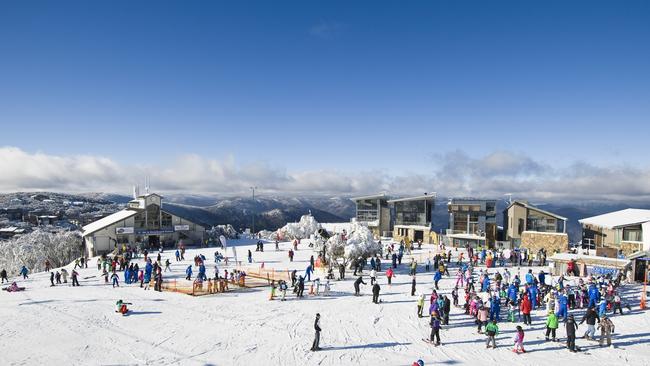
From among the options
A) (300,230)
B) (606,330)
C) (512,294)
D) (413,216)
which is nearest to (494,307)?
(512,294)

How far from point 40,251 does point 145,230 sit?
1313 cm

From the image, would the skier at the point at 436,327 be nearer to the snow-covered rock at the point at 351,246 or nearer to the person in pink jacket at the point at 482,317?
the person in pink jacket at the point at 482,317

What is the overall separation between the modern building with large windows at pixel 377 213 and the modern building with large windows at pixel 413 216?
261 centimetres

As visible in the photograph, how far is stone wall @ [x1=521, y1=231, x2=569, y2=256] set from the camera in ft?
125

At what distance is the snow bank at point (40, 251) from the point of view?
1795 inches

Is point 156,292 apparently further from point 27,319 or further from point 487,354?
point 487,354

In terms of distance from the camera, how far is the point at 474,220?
1799 inches

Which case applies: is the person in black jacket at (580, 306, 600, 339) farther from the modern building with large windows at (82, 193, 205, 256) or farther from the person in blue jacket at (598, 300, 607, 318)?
the modern building with large windows at (82, 193, 205, 256)

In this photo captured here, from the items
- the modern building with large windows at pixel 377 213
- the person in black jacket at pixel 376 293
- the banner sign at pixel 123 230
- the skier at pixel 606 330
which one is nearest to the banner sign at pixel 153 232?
the banner sign at pixel 123 230

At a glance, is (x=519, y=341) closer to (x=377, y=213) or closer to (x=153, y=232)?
(x=153, y=232)

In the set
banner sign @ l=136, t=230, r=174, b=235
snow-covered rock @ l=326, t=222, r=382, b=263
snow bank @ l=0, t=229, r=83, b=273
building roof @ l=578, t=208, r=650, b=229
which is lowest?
snow bank @ l=0, t=229, r=83, b=273

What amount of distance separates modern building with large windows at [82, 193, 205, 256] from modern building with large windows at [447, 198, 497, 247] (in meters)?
29.1

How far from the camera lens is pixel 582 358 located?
13.4 metres

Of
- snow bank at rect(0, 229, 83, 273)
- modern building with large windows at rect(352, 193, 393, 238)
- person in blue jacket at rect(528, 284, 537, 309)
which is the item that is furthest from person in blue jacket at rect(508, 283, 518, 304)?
snow bank at rect(0, 229, 83, 273)
